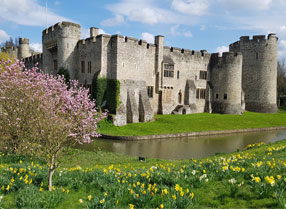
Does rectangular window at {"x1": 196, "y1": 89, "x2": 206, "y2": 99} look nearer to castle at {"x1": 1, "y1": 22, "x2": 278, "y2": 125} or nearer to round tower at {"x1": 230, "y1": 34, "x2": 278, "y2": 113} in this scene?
castle at {"x1": 1, "y1": 22, "x2": 278, "y2": 125}

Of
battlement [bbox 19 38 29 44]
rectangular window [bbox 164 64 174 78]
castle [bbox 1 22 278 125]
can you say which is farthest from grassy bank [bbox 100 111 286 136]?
battlement [bbox 19 38 29 44]

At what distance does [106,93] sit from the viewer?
27297mm

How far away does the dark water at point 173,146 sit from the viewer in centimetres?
1639

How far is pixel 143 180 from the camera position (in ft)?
20.8

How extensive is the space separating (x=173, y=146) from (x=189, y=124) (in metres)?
9.49

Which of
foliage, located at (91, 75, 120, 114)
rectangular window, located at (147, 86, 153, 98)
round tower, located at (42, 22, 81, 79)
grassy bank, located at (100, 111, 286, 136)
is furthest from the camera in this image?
rectangular window, located at (147, 86, 153, 98)

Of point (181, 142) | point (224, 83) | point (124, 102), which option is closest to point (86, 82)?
point (124, 102)

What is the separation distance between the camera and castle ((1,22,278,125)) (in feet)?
90.6

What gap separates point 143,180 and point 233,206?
221 centimetres

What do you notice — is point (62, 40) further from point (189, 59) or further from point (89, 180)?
point (89, 180)

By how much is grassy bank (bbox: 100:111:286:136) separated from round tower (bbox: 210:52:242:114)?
11.9 ft

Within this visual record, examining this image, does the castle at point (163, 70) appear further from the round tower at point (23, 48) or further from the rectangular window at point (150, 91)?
the round tower at point (23, 48)

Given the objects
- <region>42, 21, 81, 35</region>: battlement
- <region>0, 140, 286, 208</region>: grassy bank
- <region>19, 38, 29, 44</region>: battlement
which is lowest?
<region>0, 140, 286, 208</region>: grassy bank

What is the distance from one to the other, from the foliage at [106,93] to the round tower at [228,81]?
17577 mm
